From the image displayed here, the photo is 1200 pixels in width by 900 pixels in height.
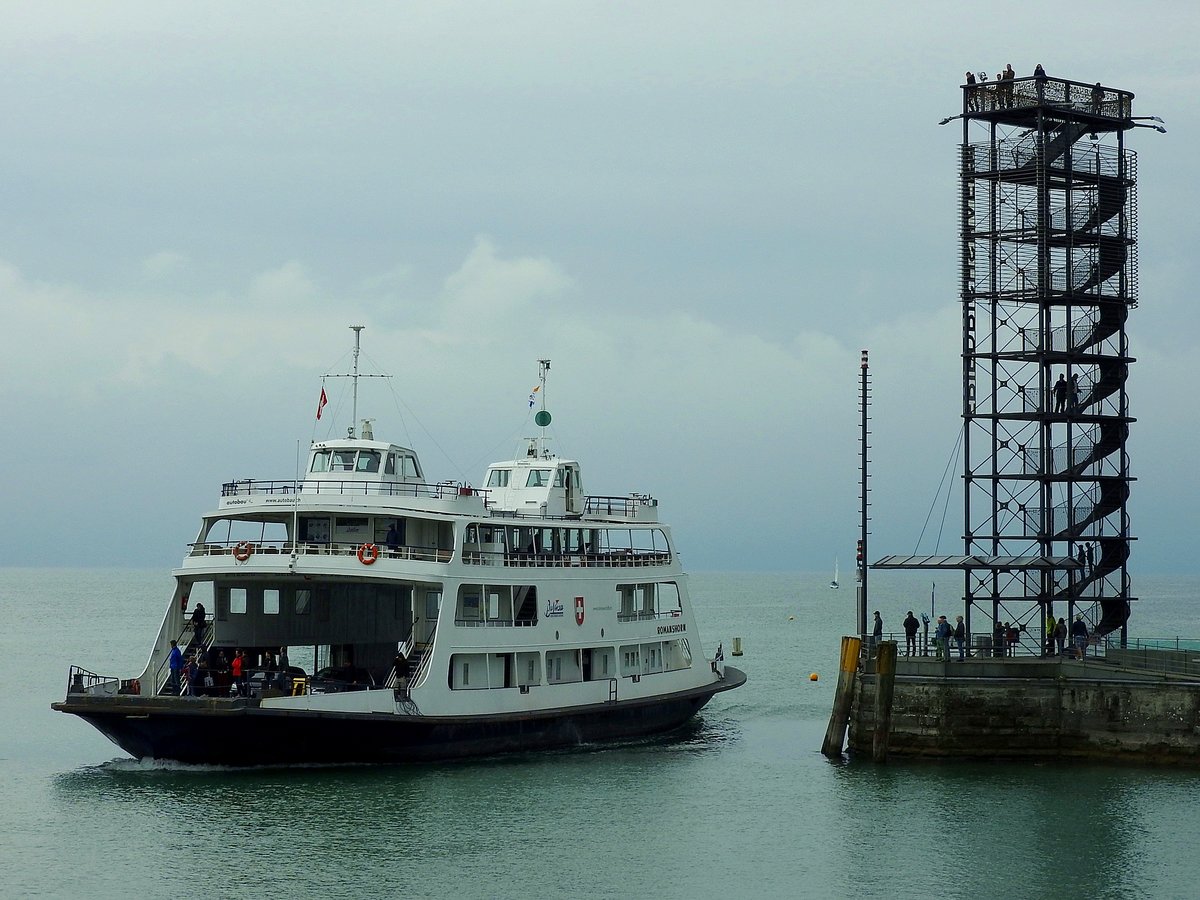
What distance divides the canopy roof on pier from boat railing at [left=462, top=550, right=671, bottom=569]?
7.44 m

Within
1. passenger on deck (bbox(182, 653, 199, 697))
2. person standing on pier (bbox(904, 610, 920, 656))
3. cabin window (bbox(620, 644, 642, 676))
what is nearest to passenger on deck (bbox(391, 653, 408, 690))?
passenger on deck (bbox(182, 653, 199, 697))

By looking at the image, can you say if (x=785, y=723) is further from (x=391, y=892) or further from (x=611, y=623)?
(x=391, y=892)

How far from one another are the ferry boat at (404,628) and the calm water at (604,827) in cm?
104

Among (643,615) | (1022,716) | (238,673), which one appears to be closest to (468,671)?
(238,673)

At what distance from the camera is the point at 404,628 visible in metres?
42.3

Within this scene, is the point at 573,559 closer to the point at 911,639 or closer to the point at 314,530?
the point at 314,530

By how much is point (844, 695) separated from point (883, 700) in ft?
5.19

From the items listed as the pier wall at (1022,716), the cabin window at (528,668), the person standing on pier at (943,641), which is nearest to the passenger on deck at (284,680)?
the cabin window at (528,668)

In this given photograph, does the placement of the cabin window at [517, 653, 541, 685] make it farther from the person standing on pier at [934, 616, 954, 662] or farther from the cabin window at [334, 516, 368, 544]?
the person standing on pier at [934, 616, 954, 662]

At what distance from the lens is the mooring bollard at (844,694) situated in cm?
3669

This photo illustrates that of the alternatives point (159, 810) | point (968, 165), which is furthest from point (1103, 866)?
point (968, 165)

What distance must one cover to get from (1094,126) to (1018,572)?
12.5 meters

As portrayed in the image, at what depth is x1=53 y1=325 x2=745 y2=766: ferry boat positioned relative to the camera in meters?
34.8

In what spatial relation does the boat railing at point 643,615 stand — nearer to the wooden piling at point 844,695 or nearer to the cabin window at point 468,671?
the cabin window at point 468,671
